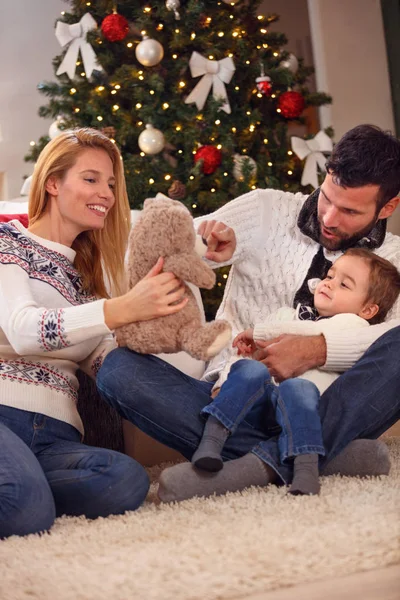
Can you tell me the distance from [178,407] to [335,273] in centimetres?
51

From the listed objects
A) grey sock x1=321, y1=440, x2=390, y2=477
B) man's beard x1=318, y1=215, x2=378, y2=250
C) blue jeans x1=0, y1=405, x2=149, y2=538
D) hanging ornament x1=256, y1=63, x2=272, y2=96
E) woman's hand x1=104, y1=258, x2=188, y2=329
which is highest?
hanging ornament x1=256, y1=63, x2=272, y2=96

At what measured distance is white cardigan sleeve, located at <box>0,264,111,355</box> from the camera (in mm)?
1513

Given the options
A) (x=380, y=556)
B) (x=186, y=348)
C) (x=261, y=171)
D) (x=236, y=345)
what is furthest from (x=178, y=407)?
(x=261, y=171)

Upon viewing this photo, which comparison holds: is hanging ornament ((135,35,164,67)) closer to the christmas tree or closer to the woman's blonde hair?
the christmas tree

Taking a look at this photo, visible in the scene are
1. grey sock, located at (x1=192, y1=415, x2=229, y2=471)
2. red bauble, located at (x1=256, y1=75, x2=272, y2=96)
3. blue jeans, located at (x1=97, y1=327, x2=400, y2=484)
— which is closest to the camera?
grey sock, located at (x1=192, y1=415, x2=229, y2=471)

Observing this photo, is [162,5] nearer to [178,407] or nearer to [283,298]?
[283,298]

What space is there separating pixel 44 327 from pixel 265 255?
702 millimetres

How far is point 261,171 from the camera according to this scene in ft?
11.6

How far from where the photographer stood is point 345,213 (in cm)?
188

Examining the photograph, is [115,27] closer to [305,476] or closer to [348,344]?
[348,344]

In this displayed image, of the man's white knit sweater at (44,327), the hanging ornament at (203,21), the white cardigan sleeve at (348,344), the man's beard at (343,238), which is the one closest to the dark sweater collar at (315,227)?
→ the man's beard at (343,238)

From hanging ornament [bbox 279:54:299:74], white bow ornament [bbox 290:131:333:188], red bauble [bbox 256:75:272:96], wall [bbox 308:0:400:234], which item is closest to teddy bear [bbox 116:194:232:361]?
white bow ornament [bbox 290:131:333:188]

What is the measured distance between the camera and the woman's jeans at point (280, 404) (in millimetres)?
1500

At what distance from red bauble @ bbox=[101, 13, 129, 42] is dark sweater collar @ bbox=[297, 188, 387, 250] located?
6.29ft
